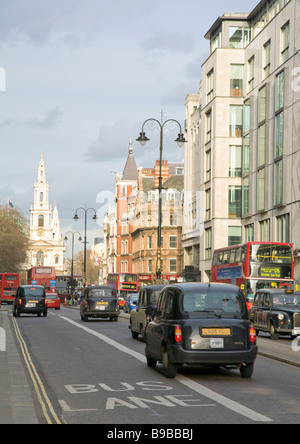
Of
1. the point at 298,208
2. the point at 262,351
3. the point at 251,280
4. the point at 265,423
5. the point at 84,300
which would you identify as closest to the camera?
the point at 265,423

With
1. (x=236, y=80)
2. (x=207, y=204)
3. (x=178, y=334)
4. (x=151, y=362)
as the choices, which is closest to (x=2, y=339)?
(x=151, y=362)

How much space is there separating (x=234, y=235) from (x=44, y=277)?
29.5m

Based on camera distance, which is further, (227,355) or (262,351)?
(262,351)

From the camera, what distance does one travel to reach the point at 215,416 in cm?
945

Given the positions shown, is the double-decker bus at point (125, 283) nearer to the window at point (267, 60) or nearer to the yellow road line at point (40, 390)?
the window at point (267, 60)

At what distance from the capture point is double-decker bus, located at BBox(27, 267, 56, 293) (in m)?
82.8

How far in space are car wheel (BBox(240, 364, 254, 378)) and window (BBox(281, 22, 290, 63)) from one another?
39512mm

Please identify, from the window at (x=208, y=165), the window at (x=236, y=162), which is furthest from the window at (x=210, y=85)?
the window at (x=236, y=162)

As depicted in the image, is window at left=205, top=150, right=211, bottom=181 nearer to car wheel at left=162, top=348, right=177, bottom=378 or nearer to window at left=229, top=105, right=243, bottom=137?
window at left=229, top=105, right=243, bottom=137

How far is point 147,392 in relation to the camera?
11789mm

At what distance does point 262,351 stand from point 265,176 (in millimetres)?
34870

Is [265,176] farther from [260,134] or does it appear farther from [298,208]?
[298,208]

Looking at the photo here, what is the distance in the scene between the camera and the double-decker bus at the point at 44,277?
271 feet

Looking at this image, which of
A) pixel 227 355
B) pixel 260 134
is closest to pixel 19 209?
pixel 260 134
